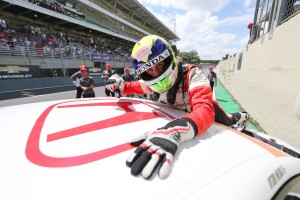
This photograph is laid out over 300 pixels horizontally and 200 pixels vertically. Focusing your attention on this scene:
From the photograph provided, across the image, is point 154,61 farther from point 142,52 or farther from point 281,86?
point 281,86

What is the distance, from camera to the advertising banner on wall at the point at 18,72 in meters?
10.9

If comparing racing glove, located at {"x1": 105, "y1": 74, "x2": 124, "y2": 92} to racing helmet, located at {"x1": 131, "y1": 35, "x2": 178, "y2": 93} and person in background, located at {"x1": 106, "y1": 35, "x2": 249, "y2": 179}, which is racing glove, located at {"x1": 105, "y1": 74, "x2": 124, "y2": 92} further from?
racing helmet, located at {"x1": 131, "y1": 35, "x2": 178, "y2": 93}

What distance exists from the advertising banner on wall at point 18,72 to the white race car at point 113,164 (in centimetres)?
1254

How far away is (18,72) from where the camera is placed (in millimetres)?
11641

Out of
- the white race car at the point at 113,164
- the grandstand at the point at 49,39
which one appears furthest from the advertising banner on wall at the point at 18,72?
the white race car at the point at 113,164

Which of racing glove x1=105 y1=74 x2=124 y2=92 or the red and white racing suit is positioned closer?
the red and white racing suit

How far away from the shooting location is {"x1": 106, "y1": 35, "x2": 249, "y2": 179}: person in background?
835 millimetres

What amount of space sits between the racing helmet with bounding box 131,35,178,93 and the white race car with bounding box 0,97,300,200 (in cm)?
44

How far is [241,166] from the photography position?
87 centimetres

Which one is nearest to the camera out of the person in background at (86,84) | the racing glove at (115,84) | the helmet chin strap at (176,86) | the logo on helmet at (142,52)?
the logo on helmet at (142,52)

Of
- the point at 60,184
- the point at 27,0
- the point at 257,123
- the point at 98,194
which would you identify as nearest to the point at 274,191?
the point at 98,194

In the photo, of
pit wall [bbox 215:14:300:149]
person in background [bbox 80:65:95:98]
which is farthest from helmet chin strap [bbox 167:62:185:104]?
person in background [bbox 80:65:95:98]

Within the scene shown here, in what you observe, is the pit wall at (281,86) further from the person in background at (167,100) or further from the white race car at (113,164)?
→ the white race car at (113,164)

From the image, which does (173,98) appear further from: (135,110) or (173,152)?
(173,152)
